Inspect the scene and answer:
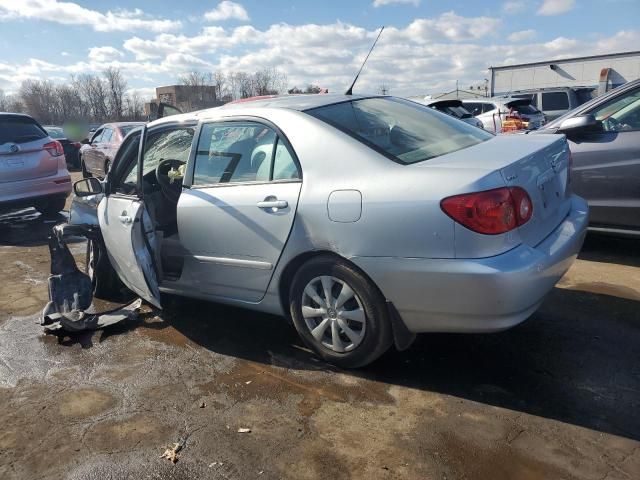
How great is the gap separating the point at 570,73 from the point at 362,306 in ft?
71.6

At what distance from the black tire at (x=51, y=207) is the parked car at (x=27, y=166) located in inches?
14.9

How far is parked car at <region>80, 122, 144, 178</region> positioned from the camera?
1251 cm

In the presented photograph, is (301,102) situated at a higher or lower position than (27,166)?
higher

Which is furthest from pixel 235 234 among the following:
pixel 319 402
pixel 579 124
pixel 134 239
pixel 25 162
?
pixel 25 162

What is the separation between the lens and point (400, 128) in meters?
3.35

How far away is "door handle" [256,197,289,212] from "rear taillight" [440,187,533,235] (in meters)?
0.97

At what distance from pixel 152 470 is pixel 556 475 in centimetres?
180

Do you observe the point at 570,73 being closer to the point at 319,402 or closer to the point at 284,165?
the point at 284,165

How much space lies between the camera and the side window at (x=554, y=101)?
1586 centimetres

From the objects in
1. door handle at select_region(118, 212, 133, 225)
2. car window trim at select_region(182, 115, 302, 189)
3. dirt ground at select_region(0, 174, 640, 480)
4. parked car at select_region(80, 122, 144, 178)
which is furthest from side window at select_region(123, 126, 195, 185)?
parked car at select_region(80, 122, 144, 178)

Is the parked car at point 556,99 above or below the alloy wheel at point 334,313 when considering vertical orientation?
above

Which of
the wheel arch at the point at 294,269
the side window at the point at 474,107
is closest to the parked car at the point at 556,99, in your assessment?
the side window at the point at 474,107

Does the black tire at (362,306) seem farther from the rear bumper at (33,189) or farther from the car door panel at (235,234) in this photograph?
the rear bumper at (33,189)

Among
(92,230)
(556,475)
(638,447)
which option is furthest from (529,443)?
(92,230)
